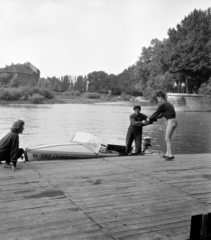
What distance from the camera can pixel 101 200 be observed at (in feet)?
14.6

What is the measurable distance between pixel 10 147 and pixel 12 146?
146mm

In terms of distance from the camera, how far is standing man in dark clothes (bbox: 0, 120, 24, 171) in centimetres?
611

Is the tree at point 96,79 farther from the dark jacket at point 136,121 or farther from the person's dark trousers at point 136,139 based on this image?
the dark jacket at point 136,121

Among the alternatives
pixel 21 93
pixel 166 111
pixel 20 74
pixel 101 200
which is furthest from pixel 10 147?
pixel 20 74

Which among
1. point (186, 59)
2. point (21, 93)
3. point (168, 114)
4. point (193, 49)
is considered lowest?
point (168, 114)

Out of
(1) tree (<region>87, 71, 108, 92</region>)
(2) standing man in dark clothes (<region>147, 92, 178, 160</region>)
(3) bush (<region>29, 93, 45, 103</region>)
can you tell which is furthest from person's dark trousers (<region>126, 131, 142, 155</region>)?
(1) tree (<region>87, 71, 108, 92</region>)

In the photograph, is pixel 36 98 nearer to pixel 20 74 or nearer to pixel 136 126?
pixel 136 126

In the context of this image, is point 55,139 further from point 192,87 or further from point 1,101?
point 1,101

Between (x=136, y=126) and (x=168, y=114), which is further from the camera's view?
(x=136, y=126)

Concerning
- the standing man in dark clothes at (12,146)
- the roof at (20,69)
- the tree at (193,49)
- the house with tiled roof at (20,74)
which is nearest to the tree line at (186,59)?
the tree at (193,49)

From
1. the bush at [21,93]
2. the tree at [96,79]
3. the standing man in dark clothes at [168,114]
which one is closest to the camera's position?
the standing man in dark clothes at [168,114]

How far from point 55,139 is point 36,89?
61662mm

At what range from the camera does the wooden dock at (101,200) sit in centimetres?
338

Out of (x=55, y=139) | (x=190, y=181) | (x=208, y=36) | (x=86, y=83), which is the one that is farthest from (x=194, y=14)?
(x=86, y=83)
